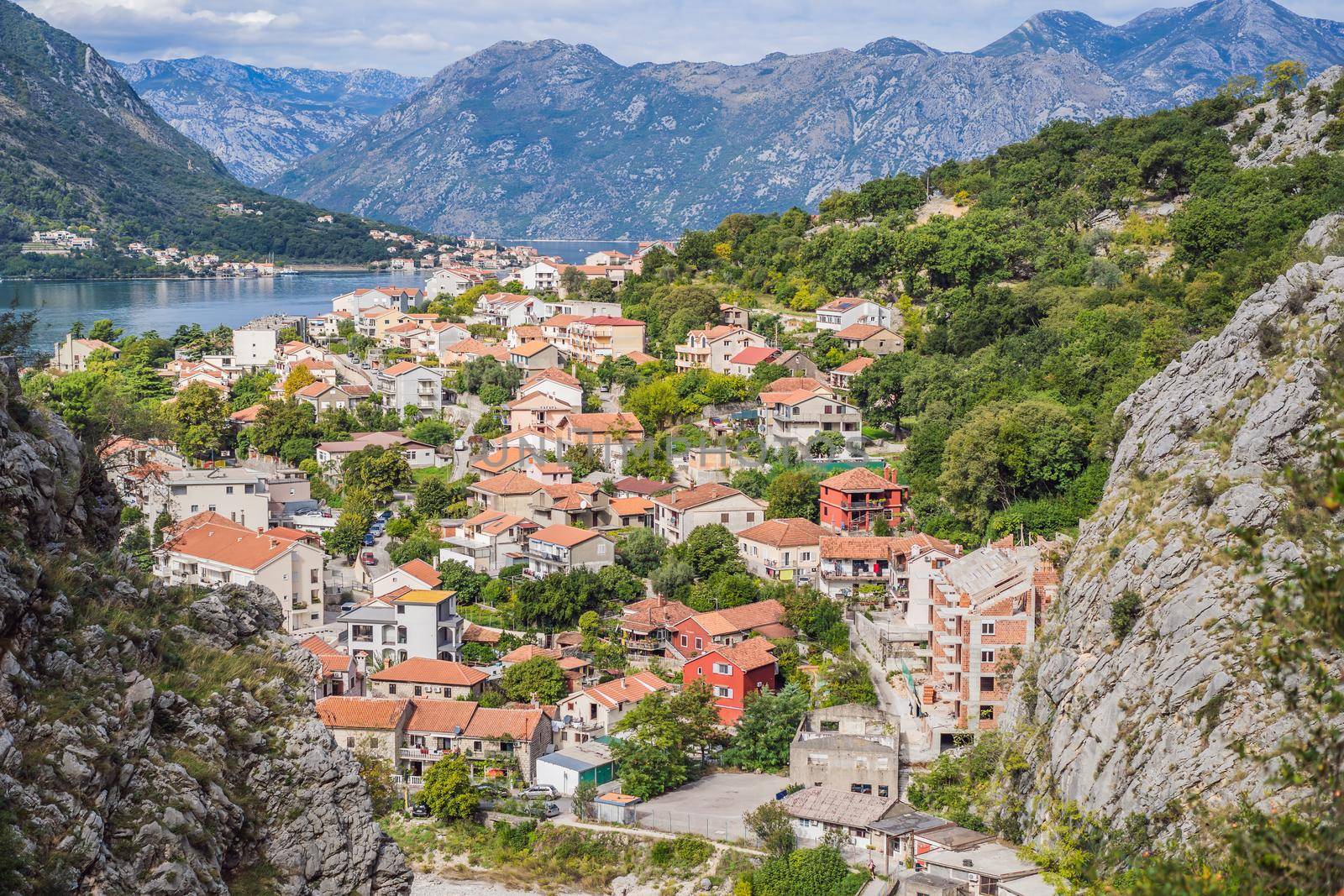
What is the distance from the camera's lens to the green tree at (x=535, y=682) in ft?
68.2

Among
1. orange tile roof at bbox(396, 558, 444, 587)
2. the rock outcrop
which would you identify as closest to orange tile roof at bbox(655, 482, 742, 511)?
orange tile roof at bbox(396, 558, 444, 587)

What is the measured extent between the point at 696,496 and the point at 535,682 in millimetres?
6868

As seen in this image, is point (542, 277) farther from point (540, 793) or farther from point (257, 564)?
point (540, 793)

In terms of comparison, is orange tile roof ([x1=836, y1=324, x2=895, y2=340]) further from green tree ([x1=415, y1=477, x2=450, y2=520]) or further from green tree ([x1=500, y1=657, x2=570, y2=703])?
green tree ([x1=500, y1=657, x2=570, y2=703])

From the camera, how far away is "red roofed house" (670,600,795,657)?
21.7 meters

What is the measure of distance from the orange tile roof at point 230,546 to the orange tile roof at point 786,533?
8.31 meters

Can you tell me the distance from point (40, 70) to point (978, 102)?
101701 mm

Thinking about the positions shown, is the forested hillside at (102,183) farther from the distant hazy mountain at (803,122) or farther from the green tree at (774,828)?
the green tree at (774,828)

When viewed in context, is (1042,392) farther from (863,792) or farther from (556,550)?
(863,792)

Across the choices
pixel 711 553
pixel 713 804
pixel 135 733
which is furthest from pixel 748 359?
pixel 135 733

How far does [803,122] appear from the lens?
172875 millimetres

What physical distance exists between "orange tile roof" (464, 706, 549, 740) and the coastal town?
37mm

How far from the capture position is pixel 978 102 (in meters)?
164

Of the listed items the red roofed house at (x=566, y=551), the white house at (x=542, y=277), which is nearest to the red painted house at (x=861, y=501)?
the red roofed house at (x=566, y=551)
